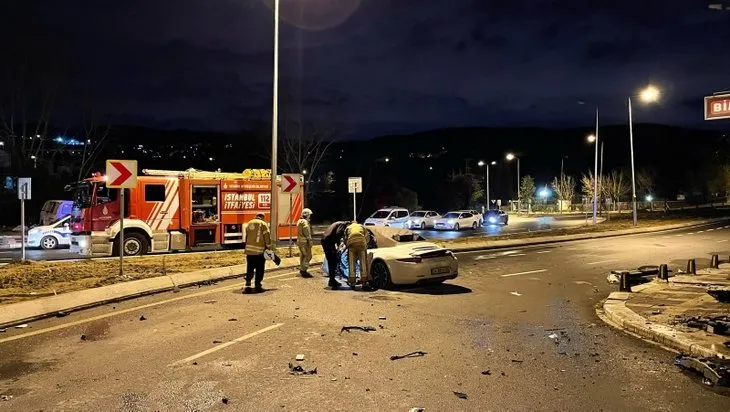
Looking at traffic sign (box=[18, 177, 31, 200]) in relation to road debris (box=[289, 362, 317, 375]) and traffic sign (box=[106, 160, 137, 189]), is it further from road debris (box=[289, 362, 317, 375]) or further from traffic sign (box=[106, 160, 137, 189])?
road debris (box=[289, 362, 317, 375])

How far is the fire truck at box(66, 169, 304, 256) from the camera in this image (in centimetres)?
1900

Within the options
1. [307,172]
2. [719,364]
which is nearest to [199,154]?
[307,172]

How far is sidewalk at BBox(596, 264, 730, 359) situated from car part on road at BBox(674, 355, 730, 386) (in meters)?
0.31

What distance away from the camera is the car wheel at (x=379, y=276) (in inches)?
475

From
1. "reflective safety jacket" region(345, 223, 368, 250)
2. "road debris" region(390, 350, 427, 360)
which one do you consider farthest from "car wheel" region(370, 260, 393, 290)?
"road debris" region(390, 350, 427, 360)

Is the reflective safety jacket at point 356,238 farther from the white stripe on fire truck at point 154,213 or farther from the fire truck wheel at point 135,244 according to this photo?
the white stripe on fire truck at point 154,213

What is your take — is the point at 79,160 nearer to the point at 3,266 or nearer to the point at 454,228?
the point at 454,228

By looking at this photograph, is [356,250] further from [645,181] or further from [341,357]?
[645,181]

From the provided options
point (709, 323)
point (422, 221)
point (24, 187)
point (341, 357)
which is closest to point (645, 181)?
point (422, 221)

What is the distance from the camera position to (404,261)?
1177 cm

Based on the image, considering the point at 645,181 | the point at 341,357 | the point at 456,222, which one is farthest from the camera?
the point at 645,181

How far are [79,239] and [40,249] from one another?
7.74 metres

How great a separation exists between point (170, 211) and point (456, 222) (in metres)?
23.3

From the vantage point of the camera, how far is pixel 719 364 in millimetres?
6227
